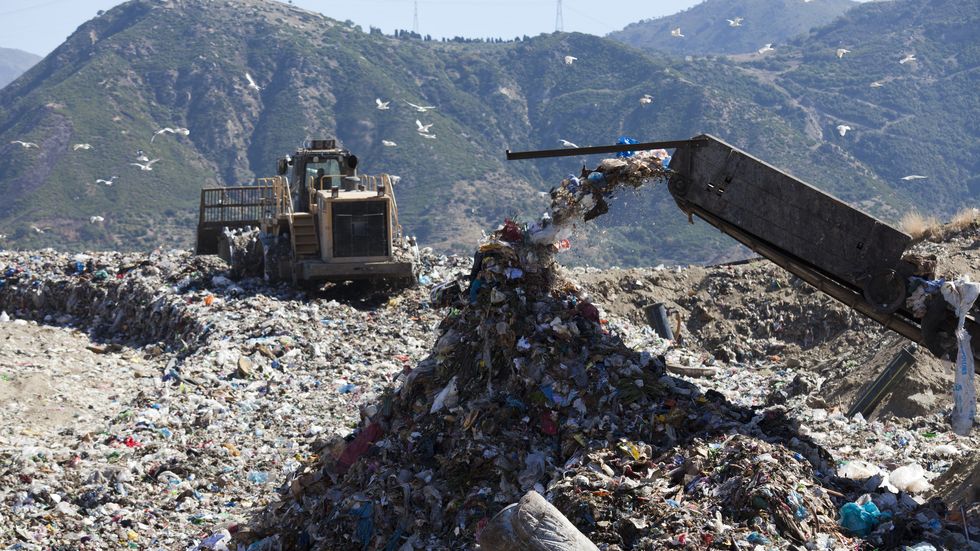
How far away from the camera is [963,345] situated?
20.1ft

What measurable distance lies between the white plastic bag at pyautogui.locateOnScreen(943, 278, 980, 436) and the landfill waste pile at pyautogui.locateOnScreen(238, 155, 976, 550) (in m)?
0.54

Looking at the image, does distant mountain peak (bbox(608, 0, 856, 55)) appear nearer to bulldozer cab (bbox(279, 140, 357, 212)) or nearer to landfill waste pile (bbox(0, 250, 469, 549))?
bulldozer cab (bbox(279, 140, 357, 212))

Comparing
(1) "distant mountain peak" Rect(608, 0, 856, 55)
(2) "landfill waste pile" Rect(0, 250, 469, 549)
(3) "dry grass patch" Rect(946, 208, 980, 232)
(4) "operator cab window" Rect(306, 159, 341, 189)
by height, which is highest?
(1) "distant mountain peak" Rect(608, 0, 856, 55)

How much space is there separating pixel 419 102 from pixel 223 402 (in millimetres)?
68820

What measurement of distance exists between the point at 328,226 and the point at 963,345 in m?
9.80

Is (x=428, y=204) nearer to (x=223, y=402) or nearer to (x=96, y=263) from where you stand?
(x=96, y=263)

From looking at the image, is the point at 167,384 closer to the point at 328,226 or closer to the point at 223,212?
the point at 328,226

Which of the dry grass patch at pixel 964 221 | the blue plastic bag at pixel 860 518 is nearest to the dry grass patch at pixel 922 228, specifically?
the dry grass patch at pixel 964 221

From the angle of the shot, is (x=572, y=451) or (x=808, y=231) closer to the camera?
(x=572, y=451)

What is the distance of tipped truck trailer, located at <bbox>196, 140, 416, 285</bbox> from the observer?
14688mm

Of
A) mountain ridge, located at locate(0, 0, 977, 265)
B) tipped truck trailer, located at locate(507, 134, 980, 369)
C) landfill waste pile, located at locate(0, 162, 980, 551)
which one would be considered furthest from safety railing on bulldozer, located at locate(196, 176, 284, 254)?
mountain ridge, located at locate(0, 0, 977, 265)

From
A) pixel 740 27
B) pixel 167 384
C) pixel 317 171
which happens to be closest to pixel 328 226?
pixel 317 171

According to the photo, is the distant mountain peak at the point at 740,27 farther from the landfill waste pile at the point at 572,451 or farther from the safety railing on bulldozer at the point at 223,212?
the landfill waste pile at the point at 572,451

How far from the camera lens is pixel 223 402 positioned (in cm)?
1046
